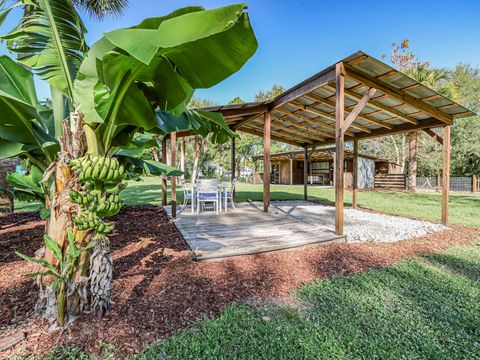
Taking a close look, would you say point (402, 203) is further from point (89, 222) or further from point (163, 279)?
point (89, 222)

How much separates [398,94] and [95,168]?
255 inches

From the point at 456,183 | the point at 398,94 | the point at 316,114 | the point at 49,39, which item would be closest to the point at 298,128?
the point at 316,114

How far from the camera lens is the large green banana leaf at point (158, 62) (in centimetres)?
118

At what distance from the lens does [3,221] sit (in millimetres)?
6000

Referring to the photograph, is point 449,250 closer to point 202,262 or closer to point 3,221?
point 202,262

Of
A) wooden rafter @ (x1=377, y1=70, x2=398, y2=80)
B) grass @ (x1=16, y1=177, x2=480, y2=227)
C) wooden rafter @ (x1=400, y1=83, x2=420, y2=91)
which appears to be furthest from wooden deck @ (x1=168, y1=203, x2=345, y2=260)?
grass @ (x1=16, y1=177, x2=480, y2=227)

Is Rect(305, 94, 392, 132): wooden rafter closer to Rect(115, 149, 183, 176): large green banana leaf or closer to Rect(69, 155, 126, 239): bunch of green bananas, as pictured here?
Rect(115, 149, 183, 176): large green banana leaf

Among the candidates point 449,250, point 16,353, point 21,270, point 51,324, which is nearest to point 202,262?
point 51,324

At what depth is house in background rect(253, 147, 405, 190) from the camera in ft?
70.0

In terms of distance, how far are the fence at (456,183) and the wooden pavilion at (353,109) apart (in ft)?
51.5

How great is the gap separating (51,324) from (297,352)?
7.19 feet

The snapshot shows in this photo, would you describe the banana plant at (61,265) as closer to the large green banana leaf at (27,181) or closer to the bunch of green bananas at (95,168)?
the bunch of green bananas at (95,168)

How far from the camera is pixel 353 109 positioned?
513cm

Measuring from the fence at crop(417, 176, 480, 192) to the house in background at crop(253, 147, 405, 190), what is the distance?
2.49 m
